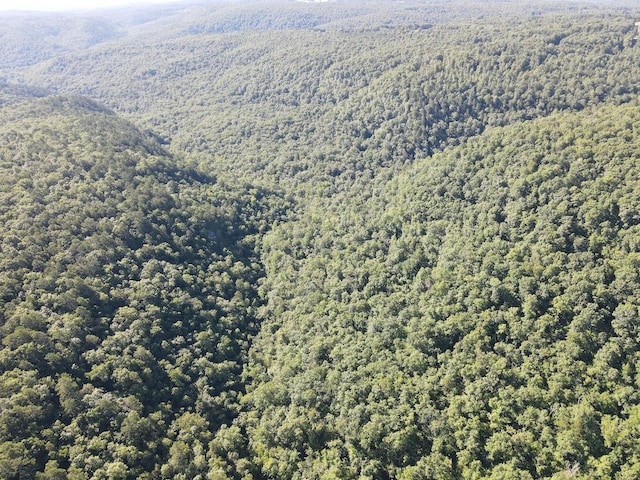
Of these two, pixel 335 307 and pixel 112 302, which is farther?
pixel 335 307

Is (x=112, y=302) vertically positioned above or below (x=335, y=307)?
above

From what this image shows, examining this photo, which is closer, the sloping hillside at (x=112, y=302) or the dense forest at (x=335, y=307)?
the dense forest at (x=335, y=307)

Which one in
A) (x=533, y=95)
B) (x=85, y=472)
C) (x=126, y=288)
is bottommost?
(x=85, y=472)

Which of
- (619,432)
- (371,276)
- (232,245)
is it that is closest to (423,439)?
(619,432)

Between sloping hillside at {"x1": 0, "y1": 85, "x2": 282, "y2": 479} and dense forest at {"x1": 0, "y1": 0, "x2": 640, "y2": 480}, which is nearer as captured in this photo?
dense forest at {"x1": 0, "y1": 0, "x2": 640, "y2": 480}

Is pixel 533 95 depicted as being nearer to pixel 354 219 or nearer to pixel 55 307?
pixel 354 219

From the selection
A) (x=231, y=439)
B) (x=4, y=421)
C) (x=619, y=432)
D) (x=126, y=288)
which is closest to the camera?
(x=619, y=432)

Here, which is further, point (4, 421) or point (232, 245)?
point (232, 245)

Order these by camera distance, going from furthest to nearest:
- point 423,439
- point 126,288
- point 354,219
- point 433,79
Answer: point 433,79
point 354,219
point 126,288
point 423,439
